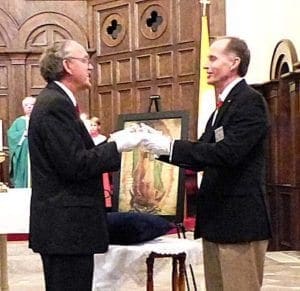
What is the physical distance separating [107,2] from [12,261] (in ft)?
14.6

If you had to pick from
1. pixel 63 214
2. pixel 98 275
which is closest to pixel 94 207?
pixel 63 214

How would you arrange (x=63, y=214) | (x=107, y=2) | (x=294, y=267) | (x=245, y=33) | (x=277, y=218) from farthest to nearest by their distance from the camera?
(x=107, y=2) < (x=245, y=33) < (x=277, y=218) < (x=294, y=267) < (x=63, y=214)

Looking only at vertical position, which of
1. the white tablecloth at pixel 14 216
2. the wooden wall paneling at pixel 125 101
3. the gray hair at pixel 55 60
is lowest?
the white tablecloth at pixel 14 216

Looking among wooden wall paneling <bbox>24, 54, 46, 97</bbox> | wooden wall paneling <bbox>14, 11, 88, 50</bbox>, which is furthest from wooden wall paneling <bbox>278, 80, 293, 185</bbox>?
wooden wall paneling <bbox>24, 54, 46, 97</bbox>

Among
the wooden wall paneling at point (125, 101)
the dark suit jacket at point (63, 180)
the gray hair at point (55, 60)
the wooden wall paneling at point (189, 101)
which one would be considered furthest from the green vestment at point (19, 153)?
the dark suit jacket at point (63, 180)

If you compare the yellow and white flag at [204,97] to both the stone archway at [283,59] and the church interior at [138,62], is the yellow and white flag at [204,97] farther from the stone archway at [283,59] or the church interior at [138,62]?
the stone archway at [283,59]

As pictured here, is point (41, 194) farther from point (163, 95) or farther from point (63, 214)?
point (163, 95)

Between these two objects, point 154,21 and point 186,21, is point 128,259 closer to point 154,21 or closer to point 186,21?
point 186,21

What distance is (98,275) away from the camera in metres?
3.68

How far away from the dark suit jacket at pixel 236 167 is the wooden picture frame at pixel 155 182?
147 cm

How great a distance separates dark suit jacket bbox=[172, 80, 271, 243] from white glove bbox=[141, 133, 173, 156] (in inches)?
2.6

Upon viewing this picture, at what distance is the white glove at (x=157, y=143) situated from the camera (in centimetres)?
307

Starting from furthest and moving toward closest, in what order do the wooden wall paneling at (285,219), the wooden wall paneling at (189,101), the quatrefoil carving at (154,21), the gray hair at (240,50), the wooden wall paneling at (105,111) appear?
1. the wooden wall paneling at (105,111)
2. the quatrefoil carving at (154,21)
3. the wooden wall paneling at (189,101)
4. the wooden wall paneling at (285,219)
5. the gray hair at (240,50)

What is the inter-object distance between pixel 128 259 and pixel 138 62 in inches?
254
